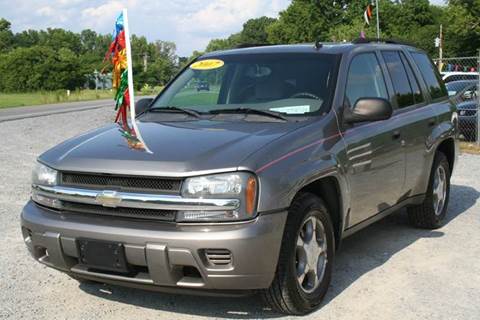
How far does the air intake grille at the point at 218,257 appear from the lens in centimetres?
346

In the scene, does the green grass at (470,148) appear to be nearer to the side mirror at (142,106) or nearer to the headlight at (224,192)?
the side mirror at (142,106)

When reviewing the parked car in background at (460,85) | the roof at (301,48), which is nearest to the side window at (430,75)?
the roof at (301,48)

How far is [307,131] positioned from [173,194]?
1100 mm

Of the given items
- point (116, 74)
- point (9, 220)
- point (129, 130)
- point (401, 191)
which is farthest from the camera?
point (116, 74)

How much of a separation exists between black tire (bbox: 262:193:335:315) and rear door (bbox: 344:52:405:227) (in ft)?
2.03

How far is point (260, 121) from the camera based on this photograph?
437 centimetres

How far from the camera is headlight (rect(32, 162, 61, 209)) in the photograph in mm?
3952

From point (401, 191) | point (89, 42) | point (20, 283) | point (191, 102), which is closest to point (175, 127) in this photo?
point (191, 102)

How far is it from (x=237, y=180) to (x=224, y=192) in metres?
0.10

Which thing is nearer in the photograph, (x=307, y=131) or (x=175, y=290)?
(x=175, y=290)

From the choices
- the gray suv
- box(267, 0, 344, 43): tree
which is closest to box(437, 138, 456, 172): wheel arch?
the gray suv

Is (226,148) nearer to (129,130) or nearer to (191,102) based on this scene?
(129,130)

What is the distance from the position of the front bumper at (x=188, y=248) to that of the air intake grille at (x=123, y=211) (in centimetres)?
4

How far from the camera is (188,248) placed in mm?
3424
